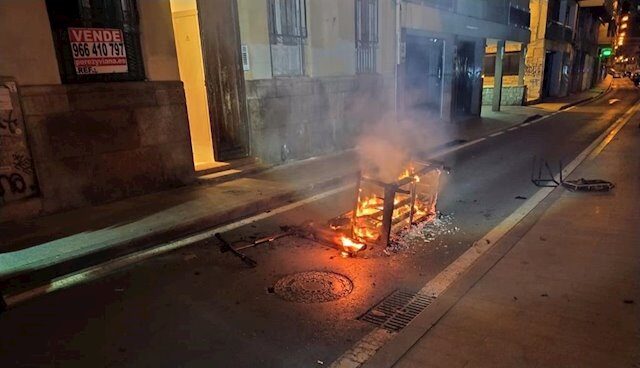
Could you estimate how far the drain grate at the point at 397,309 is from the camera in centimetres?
326

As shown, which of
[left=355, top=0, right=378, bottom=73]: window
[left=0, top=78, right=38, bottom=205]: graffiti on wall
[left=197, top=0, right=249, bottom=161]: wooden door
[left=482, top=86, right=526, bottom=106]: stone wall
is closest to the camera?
[left=0, top=78, right=38, bottom=205]: graffiti on wall

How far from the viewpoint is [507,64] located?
24266 mm

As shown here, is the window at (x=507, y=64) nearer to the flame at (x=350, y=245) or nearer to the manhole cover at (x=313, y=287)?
the flame at (x=350, y=245)

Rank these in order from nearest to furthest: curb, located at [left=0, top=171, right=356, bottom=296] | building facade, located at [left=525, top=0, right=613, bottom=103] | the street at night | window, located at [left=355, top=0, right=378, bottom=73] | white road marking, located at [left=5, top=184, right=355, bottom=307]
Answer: the street at night < white road marking, located at [left=5, top=184, right=355, bottom=307] < curb, located at [left=0, top=171, right=356, bottom=296] < window, located at [left=355, top=0, right=378, bottom=73] < building facade, located at [left=525, top=0, right=613, bottom=103]

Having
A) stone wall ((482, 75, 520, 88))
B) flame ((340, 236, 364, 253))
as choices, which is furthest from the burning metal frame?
stone wall ((482, 75, 520, 88))

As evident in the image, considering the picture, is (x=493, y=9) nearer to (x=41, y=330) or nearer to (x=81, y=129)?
(x=81, y=129)

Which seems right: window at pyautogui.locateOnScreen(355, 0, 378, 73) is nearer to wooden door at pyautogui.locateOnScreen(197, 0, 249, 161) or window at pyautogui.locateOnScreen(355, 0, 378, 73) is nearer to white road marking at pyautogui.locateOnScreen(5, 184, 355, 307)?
wooden door at pyautogui.locateOnScreen(197, 0, 249, 161)

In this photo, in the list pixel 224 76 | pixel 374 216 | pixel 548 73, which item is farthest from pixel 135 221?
pixel 548 73

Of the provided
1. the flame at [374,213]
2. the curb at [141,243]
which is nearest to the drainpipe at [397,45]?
the curb at [141,243]

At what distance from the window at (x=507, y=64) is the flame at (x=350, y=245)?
71.1 ft

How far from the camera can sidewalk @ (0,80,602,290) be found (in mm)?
4465

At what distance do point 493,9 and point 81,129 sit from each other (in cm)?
1827

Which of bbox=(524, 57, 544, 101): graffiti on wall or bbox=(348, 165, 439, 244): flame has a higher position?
bbox=(524, 57, 544, 101): graffiti on wall

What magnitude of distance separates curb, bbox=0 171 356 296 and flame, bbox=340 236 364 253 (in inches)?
74.0
